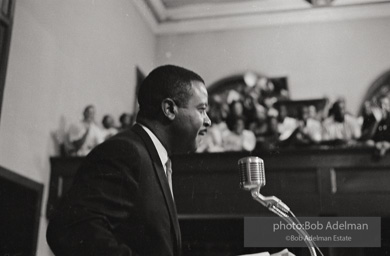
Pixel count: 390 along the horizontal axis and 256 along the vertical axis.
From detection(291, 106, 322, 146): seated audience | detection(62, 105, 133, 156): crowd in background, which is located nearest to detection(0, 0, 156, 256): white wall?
detection(62, 105, 133, 156): crowd in background

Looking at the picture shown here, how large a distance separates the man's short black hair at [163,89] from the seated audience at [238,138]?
4.32 meters

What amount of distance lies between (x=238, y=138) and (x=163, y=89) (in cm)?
459

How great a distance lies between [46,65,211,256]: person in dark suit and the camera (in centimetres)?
126

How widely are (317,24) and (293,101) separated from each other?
1.31 metres

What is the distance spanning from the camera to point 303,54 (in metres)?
8.01

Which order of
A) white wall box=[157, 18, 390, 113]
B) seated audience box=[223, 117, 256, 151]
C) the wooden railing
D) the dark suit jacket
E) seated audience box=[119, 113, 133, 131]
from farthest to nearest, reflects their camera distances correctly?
white wall box=[157, 18, 390, 113] < seated audience box=[223, 117, 256, 151] < seated audience box=[119, 113, 133, 131] < the wooden railing < the dark suit jacket

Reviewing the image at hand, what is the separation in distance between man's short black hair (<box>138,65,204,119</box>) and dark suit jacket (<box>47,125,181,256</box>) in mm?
188

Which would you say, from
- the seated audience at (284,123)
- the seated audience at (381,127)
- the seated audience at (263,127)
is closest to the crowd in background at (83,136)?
the seated audience at (263,127)

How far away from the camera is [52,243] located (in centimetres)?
129

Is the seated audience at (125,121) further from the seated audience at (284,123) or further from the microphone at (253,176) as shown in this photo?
the microphone at (253,176)

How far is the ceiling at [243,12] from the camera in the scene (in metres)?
7.95

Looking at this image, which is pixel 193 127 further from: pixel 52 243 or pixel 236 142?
pixel 236 142

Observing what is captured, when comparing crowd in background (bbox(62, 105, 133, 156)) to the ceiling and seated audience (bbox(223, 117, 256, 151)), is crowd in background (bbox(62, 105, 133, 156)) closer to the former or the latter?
seated audience (bbox(223, 117, 256, 151))

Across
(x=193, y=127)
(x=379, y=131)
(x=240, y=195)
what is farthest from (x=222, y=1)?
(x=193, y=127)
